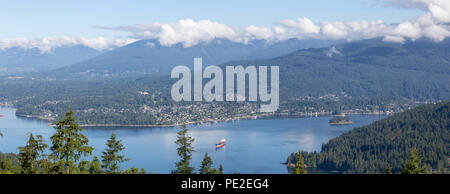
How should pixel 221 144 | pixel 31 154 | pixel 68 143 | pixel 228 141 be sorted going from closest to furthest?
pixel 68 143, pixel 31 154, pixel 221 144, pixel 228 141

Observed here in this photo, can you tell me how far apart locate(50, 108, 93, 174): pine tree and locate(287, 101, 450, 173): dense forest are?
3089 cm

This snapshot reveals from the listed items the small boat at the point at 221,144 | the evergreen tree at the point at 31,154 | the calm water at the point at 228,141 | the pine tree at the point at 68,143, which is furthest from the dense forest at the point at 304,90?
the pine tree at the point at 68,143

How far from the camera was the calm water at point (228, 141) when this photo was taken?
135ft

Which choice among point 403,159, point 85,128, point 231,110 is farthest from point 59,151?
point 231,110

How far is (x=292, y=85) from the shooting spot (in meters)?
134

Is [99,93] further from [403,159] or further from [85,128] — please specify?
[403,159]

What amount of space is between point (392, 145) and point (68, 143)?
43.9 meters

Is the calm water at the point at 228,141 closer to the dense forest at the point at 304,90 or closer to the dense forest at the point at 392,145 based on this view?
the dense forest at the point at 392,145

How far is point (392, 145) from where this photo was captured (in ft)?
160

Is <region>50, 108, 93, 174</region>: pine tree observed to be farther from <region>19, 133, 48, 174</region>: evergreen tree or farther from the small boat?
the small boat

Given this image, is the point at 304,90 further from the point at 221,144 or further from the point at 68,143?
the point at 68,143

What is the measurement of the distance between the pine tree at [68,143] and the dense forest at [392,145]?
101ft

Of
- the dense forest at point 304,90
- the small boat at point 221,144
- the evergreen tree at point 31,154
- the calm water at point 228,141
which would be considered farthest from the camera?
the dense forest at point 304,90

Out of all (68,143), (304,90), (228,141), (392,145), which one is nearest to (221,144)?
(228,141)
